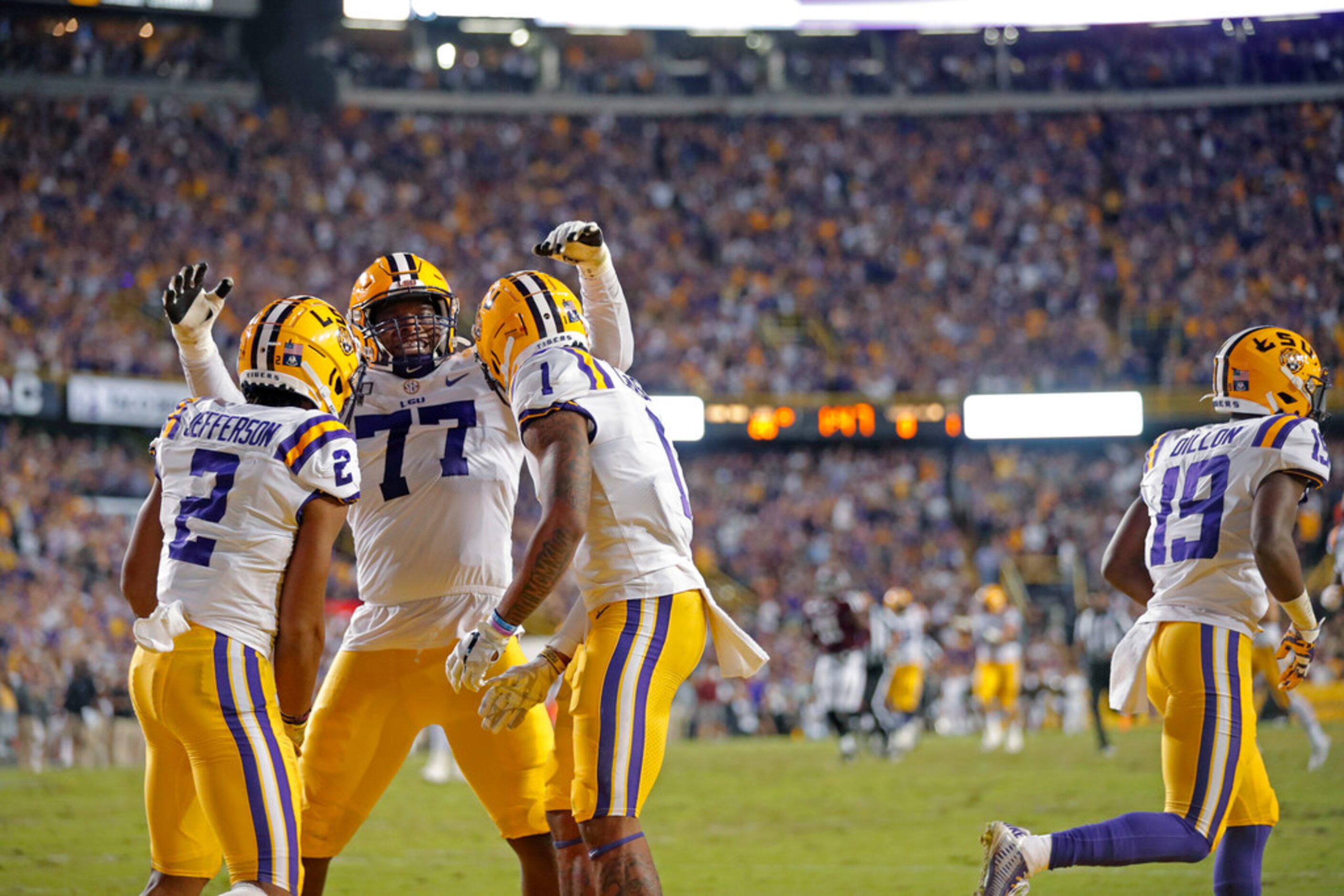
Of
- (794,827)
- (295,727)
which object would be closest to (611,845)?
(295,727)

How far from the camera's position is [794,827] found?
9.09 m

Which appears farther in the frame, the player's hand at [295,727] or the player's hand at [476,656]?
the player's hand at [295,727]

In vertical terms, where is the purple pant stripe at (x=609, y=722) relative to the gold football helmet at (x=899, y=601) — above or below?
below

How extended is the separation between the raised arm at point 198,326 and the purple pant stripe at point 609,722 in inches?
72.4

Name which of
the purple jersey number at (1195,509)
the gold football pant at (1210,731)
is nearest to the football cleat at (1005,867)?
the gold football pant at (1210,731)

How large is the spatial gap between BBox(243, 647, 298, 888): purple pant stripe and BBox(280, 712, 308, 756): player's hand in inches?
5.1

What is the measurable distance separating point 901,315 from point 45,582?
53.4ft

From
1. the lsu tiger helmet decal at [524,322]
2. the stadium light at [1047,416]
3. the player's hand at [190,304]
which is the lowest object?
the lsu tiger helmet decal at [524,322]

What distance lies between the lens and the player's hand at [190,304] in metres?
4.85

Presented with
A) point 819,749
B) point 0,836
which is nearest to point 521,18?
point 819,749

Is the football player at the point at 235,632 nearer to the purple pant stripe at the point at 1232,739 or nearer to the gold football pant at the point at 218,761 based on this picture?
the gold football pant at the point at 218,761

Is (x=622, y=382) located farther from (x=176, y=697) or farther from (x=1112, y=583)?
(x=1112, y=583)

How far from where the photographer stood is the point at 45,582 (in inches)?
750

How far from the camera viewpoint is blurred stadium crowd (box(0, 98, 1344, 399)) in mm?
25766
